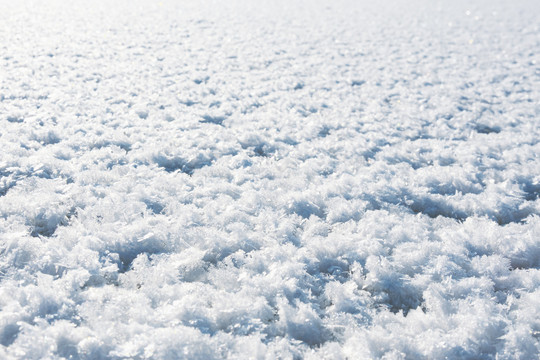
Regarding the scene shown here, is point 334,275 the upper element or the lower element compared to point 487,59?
lower

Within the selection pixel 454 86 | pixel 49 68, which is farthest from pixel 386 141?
pixel 49 68

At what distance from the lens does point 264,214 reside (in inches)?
150

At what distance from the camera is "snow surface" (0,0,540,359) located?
259cm

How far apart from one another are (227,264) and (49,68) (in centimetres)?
773

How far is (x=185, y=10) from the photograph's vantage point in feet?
64.9

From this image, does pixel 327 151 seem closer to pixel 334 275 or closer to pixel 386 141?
pixel 386 141

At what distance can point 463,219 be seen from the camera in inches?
158

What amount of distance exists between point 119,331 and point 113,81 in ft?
22.0

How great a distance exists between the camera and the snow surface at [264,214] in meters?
2.59

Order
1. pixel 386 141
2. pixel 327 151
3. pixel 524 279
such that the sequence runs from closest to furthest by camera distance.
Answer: pixel 524 279, pixel 327 151, pixel 386 141

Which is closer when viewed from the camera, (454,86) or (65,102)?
(65,102)

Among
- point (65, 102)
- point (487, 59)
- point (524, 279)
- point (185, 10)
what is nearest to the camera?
point (524, 279)

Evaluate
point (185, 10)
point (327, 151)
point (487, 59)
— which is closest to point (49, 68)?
point (327, 151)

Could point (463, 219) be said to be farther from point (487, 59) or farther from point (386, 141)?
point (487, 59)
